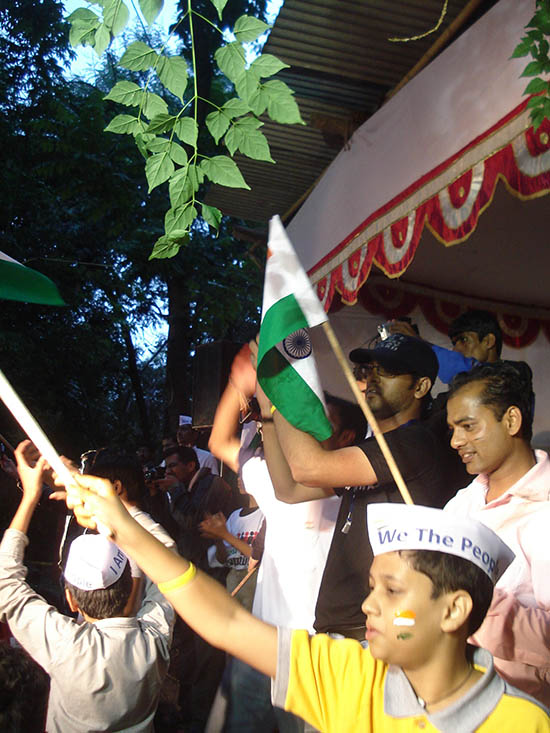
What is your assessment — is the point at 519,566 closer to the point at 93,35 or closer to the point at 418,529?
the point at 418,529

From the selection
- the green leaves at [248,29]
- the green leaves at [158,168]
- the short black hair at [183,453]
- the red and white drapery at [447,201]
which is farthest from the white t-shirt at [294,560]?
the short black hair at [183,453]

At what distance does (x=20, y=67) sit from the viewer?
46.9ft

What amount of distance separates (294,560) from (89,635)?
3.09ft

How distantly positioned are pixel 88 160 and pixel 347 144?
758 cm

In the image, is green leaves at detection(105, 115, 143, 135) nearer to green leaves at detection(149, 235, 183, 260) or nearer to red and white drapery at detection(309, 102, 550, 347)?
green leaves at detection(149, 235, 183, 260)

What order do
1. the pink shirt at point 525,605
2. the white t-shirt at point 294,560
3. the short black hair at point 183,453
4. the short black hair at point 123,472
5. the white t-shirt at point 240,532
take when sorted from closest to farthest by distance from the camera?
the pink shirt at point 525,605 < the white t-shirt at point 294,560 < the short black hair at point 123,472 < the white t-shirt at point 240,532 < the short black hair at point 183,453

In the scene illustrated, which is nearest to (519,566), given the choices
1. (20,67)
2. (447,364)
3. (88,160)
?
(447,364)

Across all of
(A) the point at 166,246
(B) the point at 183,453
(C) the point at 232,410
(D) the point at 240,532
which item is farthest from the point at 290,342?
(B) the point at 183,453

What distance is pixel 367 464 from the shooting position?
264 cm

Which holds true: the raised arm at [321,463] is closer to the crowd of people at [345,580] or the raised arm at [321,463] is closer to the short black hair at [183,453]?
the crowd of people at [345,580]

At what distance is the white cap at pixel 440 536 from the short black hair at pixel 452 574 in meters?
0.02

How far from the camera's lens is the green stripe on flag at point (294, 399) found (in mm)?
2492

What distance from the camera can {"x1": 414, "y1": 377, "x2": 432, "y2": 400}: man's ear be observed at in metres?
3.08

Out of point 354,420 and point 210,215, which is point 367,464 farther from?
point 354,420
